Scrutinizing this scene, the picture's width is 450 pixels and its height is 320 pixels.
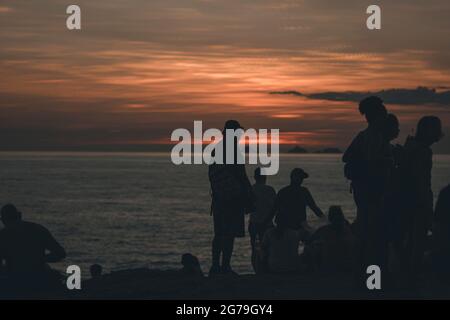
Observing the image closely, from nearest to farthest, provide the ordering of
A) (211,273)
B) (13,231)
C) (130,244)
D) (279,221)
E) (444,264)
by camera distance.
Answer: (444,264)
(13,231)
(211,273)
(279,221)
(130,244)

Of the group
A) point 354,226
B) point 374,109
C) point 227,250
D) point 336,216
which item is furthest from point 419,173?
point 227,250

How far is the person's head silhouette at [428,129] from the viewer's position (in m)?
9.84

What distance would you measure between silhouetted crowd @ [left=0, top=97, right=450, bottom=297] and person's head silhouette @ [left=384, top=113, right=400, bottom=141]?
0.04 ft

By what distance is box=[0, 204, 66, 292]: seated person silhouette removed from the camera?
11.5 meters

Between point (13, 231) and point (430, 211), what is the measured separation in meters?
5.33

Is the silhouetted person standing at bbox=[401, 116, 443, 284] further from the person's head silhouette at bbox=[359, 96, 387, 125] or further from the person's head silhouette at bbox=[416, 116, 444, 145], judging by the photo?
the person's head silhouette at bbox=[359, 96, 387, 125]

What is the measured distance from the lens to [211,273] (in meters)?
12.2

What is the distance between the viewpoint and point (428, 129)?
32.3ft

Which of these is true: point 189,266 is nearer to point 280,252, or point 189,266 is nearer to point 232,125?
point 280,252

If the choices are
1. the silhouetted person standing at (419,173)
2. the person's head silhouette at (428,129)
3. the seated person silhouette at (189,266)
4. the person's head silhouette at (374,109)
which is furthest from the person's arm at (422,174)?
the seated person silhouette at (189,266)

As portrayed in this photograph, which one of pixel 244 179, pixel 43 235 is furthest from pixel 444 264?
pixel 43 235

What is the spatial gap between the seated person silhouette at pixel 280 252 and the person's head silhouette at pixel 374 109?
11.4 ft

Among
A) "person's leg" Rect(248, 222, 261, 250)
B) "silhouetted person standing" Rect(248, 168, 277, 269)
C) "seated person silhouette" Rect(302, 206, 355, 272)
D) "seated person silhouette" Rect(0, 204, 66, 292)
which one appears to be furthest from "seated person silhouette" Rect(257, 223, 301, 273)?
"seated person silhouette" Rect(0, 204, 66, 292)
